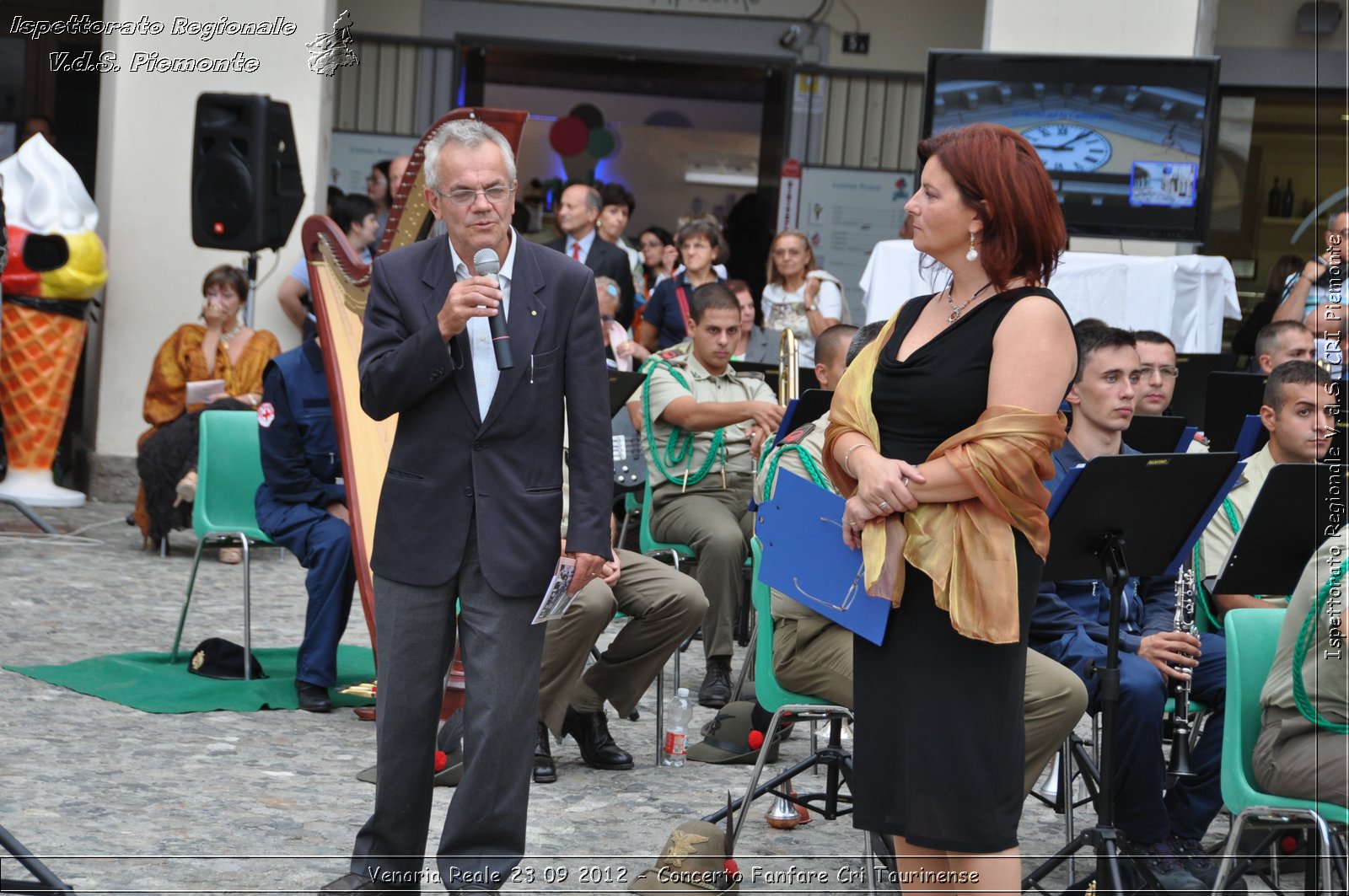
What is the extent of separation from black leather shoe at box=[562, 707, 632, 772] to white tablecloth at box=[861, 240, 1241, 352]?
140 inches

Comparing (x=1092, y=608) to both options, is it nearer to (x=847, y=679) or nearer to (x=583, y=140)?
(x=847, y=679)

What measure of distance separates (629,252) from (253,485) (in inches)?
156

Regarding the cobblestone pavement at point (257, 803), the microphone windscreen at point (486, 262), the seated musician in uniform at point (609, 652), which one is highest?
the microphone windscreen at point (486, 262)

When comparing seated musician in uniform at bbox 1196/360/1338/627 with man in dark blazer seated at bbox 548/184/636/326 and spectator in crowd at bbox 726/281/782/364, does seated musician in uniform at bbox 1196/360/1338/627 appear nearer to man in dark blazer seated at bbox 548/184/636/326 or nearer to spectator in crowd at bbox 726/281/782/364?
spectator in crowd at bbox 726/281/782/364

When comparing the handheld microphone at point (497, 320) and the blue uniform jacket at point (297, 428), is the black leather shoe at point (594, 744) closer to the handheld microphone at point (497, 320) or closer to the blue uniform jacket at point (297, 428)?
the blue uniform jacket at point (297, 428)

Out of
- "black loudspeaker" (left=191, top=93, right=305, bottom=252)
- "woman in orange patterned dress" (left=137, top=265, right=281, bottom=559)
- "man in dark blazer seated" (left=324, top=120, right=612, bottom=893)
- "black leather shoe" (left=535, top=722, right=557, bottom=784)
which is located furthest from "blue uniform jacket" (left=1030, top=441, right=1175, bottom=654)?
"black loudspeaker" (left=191, top=93, right=305, bottom=252)

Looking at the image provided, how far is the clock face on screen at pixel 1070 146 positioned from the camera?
8594 millimetres

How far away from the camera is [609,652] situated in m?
4.88

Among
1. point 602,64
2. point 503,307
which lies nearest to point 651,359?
point 503,307

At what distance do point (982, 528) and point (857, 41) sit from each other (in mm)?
9992

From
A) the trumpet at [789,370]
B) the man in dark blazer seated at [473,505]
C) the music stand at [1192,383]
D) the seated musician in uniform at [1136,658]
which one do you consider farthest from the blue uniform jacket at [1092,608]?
the music stand at [1192,383]

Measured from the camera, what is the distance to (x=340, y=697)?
18.2 feet

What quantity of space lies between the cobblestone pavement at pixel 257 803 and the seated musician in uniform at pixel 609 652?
11 centimetres

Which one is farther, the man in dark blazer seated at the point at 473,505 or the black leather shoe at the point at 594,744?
the black leather shoe at the point at 594,744
